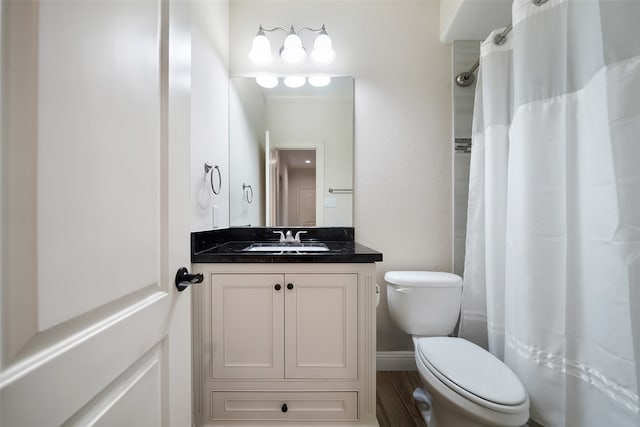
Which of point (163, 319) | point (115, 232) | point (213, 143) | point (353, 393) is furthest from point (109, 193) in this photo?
point (353, 393)

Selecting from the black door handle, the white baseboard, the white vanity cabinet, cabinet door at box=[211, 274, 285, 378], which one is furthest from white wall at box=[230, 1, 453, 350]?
the black door handle

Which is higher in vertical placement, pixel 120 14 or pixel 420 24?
pixel 420 24

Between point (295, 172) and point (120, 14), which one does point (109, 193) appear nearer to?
point (120, 14)

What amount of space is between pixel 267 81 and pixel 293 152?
0.51 m

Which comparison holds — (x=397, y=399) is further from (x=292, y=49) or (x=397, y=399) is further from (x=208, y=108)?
(x=292, y=49)

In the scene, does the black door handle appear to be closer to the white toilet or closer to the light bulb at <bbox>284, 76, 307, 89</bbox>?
the white toilet

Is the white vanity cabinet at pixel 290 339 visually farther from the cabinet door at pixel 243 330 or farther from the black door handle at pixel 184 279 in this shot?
the black door handle at pixel 184 279

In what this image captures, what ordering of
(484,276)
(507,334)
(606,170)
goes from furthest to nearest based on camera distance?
(484,276) < (507,334) < (606,170)

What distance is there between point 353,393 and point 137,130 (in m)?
1.30

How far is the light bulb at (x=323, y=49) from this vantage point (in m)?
1.60

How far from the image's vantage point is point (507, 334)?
3.56 ft

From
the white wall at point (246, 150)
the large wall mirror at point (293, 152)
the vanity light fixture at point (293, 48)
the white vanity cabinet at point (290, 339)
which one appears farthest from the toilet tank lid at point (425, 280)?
the vanity light fixture at point (293, 48)

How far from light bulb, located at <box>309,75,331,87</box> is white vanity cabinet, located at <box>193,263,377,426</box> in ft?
4.12

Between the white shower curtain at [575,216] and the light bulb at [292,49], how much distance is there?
1.11 metres
